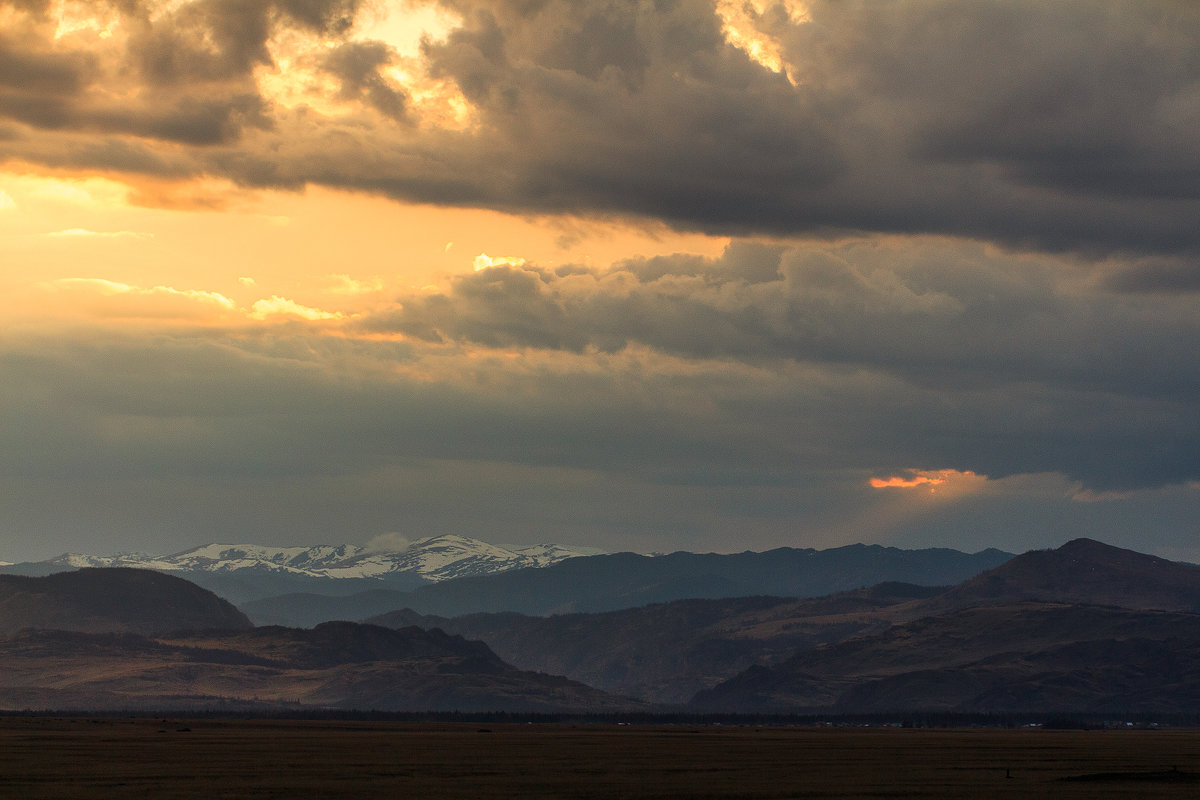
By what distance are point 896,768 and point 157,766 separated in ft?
272

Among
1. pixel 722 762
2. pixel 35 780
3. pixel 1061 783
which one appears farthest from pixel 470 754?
pixel 1061 783

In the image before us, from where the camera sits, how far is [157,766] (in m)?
163

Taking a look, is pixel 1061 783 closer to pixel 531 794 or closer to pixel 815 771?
pixel 815 771

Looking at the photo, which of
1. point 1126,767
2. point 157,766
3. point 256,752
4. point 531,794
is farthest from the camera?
point 256,752

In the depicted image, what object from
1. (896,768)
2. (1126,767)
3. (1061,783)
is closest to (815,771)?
(896,768)

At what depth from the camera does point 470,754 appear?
19838cm

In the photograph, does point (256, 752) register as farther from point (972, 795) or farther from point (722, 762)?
point (972, 795)

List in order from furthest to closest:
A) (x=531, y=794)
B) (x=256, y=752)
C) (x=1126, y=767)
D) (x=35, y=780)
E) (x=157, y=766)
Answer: (x=256, y=752) → (x=1126, y=767) → (x=157, y=766) → (x=35, y=780) → (x=531, y=794)

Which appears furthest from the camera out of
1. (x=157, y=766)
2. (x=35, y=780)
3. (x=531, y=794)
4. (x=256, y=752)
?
(x=256, y=752)

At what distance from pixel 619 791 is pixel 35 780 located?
5509 cm

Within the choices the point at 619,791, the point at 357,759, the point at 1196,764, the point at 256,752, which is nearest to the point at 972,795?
the point at 619,791

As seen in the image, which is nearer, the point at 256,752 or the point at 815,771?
the point at 815,771

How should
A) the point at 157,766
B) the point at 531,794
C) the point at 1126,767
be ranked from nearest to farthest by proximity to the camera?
the point at 531,794 → the point at 157,766 → the point at 1126,767

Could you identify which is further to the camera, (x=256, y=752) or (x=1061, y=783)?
(x=256, y=752)
